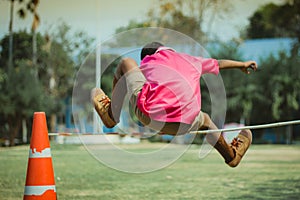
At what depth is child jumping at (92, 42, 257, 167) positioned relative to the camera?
509cm

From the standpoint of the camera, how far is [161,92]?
5098 millimetres

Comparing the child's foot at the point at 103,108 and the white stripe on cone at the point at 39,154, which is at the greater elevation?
the child's foot at the point at 103,108

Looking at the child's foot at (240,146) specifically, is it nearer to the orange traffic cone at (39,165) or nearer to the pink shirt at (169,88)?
the pink shirt at (169,88)

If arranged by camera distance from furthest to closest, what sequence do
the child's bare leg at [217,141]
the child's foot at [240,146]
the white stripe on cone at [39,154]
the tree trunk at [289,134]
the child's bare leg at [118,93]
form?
the tree trunk at [289,134] < the child's foot at [240,146] < the child's bare leg at [217,141] < the child's bare leg at [118,93] < the white stripe on cone at [39,154]

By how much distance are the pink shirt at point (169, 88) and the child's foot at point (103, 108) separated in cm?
44

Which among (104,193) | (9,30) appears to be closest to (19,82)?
(9,30)

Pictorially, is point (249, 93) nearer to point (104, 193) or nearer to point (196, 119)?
point (104, 193)

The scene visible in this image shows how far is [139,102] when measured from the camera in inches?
199

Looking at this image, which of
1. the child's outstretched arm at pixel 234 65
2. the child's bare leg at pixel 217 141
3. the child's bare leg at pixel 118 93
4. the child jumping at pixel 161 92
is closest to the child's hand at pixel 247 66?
the child's outstretched arm at pixel 234 65

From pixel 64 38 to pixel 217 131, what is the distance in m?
31.5

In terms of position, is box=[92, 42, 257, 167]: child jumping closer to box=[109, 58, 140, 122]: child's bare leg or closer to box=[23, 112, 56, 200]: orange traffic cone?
box=[109, 58, 140, 122]: child's bare leg

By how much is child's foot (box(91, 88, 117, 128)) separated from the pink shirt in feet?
1.44

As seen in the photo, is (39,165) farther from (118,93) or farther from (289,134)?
(289,134)

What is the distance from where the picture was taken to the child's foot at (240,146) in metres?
5.74
